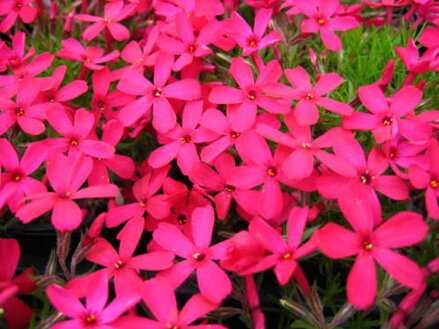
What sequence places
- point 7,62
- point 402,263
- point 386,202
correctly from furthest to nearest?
point 7,62 → point 386,202 → point 402,263

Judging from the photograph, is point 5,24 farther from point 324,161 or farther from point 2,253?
point 324,161

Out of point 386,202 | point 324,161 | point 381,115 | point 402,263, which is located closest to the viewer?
point 402,263

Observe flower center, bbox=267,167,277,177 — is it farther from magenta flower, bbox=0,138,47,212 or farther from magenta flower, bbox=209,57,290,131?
magenta flower, bbox=0,138,47,212

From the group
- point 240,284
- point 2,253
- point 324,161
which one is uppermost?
point 324,161

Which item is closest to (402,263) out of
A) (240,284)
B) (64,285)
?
(240,284)

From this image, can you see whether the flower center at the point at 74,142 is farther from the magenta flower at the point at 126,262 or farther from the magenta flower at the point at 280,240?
the magenta flower at the point at 280,240

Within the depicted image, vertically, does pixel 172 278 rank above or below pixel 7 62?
below

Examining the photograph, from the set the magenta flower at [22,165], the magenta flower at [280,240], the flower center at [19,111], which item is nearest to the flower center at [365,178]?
the magenta flower at [280,240]
